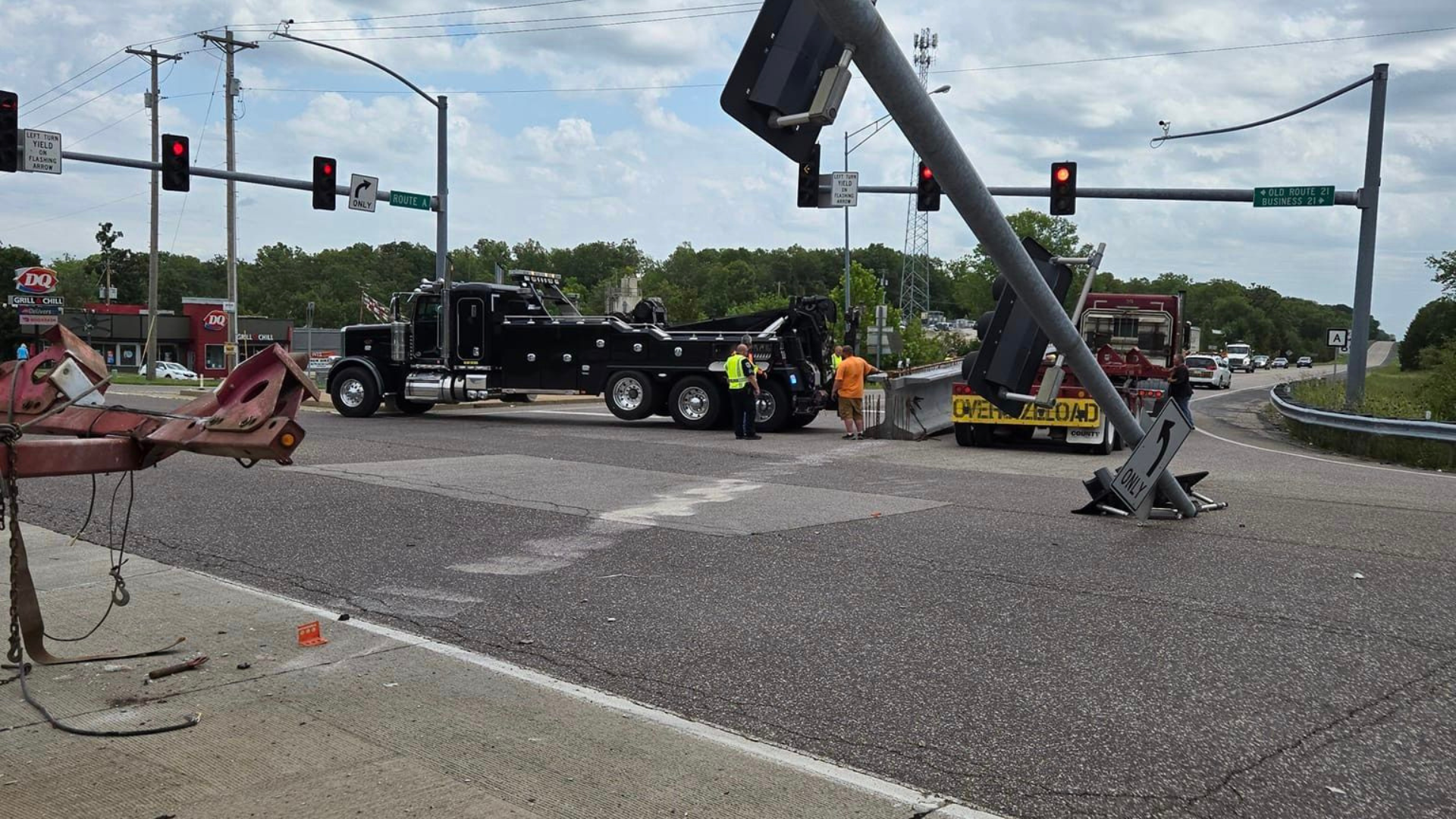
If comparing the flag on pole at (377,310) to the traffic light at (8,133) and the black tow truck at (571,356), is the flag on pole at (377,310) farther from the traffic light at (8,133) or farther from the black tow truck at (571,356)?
the traffic light at (8,133)

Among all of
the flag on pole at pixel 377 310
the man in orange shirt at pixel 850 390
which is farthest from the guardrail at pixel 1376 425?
the flag on pole at pixel 377 310

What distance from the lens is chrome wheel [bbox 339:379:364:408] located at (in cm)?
2317

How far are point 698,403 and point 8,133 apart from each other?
14257 mm

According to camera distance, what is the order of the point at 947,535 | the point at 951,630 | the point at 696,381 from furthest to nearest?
the point at 696,381 < the point at 947,535 < the point at 951,630

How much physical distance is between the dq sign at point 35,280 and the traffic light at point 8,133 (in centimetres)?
513

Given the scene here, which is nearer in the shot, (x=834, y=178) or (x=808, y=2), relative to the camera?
(x=808, y=2)

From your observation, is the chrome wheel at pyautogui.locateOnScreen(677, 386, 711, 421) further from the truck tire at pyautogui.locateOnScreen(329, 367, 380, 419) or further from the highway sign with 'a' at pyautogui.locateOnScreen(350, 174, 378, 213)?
the highway sign with 'a' at pyautogui.locateOnScreen(350, 174, 378, 213)

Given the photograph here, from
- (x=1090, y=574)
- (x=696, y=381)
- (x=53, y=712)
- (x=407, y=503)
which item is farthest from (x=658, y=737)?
(x=696, y=381)

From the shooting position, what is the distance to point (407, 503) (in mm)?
11141

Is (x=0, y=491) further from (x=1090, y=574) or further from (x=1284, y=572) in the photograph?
(x=1284, y=572)

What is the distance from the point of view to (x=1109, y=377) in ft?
72.2

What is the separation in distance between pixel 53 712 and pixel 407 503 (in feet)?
20.5

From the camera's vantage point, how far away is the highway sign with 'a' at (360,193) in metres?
27.1

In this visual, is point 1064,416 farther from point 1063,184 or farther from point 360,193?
point 360,193
